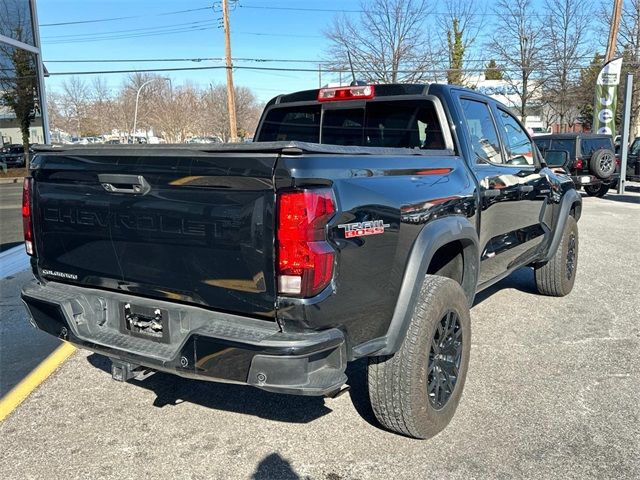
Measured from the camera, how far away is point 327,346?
7.40 feet

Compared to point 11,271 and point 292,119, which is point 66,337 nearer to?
point 292,119

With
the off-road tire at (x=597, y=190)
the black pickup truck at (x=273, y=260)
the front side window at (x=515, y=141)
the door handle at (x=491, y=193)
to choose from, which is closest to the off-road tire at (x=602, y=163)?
the off-road tire at (x=597, y=190)

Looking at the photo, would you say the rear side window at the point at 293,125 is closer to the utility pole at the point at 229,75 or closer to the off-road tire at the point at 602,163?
the off-road tire at the point at 602,163

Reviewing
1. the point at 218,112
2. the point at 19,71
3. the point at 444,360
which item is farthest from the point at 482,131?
the point at 218,112

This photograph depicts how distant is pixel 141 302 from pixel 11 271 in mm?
5100

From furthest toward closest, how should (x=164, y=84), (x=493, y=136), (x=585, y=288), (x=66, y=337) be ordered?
(x=164, y=84)
(x=585, y=288)
(x=493, y=136)
(x=66, y=337)

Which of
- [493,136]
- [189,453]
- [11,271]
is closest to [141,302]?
[189,453]

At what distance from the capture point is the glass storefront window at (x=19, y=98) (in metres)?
7.82

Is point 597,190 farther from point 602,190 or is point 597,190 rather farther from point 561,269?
point 561,269

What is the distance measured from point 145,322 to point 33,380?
172 centimetres

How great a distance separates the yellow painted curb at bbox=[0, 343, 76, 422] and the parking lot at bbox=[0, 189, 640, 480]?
65mm

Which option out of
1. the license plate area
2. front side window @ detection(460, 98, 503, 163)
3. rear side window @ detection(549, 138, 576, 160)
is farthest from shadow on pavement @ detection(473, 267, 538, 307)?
rear side window @ detection(549, 138, 576, 160)

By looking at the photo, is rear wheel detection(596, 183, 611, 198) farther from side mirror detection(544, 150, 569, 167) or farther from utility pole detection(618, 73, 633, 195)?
side mirror detection(544, 150, 569, 167)

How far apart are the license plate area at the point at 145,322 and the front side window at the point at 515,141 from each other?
301 centimetres
